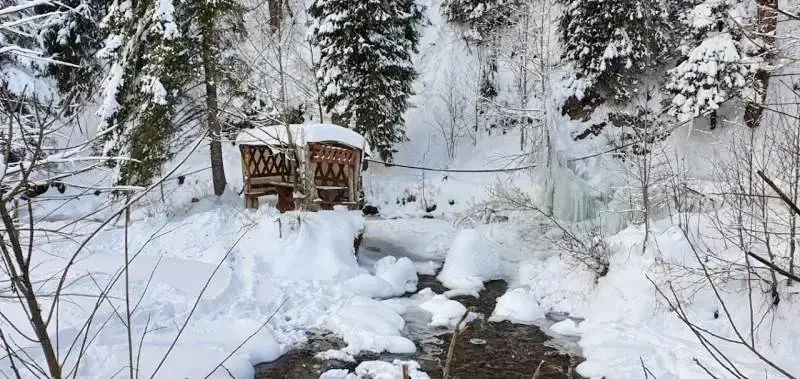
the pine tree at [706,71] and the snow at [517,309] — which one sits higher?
the pine tree at [706,71]

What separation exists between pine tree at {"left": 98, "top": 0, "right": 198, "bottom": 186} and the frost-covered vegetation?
0.06m

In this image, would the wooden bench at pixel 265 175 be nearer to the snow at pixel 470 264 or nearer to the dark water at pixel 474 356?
the snow at pixel 470 264

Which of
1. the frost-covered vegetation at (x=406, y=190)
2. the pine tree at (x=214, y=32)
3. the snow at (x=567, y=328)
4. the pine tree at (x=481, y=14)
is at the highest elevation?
the pine tree at (x=481, y=14)

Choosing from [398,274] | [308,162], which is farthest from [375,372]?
[308,162]

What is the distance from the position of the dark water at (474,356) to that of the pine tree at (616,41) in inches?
367

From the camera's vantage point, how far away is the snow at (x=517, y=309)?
8.26m

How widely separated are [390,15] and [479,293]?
393 inches

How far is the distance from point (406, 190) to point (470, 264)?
6665mm

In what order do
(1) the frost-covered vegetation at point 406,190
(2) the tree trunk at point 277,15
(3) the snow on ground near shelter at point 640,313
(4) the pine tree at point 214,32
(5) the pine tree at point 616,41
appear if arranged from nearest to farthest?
(1) the frost-covered vegetation at point 406,190
(3) the snow on ground near shelter at point 640,313
(2) the tree trunk at point 277,15
(4) the pine tree at point 214,32
(5) the pine tree at point 616,41

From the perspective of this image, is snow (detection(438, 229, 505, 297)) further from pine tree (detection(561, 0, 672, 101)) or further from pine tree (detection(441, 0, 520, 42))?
pine tree (detection(441, 0, 520, 42))

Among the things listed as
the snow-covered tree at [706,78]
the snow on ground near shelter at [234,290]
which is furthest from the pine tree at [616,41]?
the snow on ground near shelter at [234,290]

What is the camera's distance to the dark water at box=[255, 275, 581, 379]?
6.32m

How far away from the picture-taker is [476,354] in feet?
22.5

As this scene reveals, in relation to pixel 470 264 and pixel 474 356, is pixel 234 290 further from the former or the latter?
pixel 470 264
